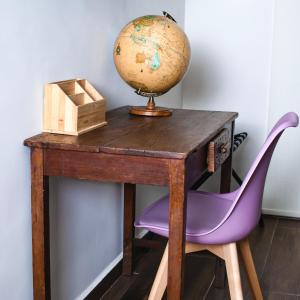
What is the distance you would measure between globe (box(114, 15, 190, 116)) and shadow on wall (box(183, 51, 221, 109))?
1.43 m

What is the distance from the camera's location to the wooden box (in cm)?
188

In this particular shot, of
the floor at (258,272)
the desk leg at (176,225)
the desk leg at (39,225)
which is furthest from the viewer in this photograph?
the floor at (258,272)

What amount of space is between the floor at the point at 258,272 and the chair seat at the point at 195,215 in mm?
553

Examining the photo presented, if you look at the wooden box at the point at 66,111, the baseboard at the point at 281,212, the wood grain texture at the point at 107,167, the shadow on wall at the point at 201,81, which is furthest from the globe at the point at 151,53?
the baseboard at the point at 281,212

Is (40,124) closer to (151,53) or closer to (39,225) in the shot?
(39,225)

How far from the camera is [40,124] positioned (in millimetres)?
1927

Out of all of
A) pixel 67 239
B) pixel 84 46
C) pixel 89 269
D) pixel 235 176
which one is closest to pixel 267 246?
pixel 235 176

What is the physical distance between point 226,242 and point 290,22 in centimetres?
193

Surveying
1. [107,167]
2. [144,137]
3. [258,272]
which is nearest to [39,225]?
[107,167]

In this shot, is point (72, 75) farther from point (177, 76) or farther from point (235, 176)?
point (235, 176)

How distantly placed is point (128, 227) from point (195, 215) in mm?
726

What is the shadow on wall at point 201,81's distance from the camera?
146 inches

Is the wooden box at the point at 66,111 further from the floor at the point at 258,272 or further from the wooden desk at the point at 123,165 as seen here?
the floor at the point at 258,272

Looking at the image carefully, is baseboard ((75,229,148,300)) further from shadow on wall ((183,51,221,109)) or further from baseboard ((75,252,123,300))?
shadow on wall ((183,51,221,109))
